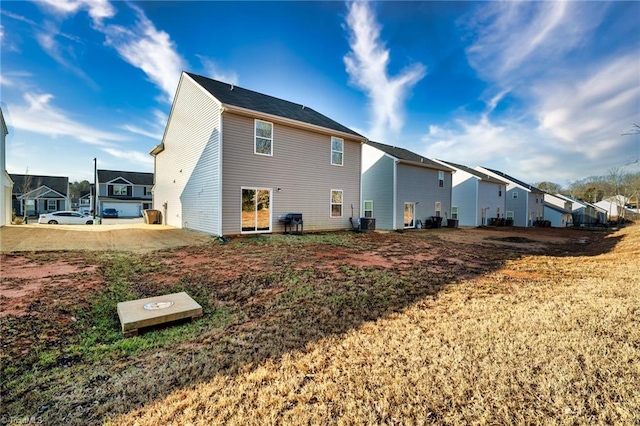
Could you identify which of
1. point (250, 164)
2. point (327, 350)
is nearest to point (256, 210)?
point (250, 164)

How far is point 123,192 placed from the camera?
38.2 meters

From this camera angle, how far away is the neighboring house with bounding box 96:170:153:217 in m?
36.4

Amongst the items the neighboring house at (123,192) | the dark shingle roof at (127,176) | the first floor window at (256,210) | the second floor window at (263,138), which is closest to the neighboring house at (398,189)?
the second floor window at (263,138)

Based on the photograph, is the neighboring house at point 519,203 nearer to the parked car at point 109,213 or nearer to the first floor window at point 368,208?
the first floor window at point 368,208

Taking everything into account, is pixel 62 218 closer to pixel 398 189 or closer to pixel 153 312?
pixel 153 312

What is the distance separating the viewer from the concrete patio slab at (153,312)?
3.51 metres

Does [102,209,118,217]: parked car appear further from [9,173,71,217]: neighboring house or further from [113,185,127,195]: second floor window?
[9,173,71,217]: neighboring house

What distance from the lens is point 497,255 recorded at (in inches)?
370

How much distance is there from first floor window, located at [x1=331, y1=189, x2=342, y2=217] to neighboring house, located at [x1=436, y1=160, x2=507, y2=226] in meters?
14.5

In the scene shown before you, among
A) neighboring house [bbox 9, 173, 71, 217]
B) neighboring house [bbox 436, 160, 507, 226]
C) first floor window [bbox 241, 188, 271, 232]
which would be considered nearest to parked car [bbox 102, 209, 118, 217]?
neighboring house [bbox 9, 173, 71, 217]

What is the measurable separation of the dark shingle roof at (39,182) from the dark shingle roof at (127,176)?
24.7ft

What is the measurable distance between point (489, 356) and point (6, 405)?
14.1 ft

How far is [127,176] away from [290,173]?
3708 cm

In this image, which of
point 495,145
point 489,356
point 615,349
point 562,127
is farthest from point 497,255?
point 495,145
